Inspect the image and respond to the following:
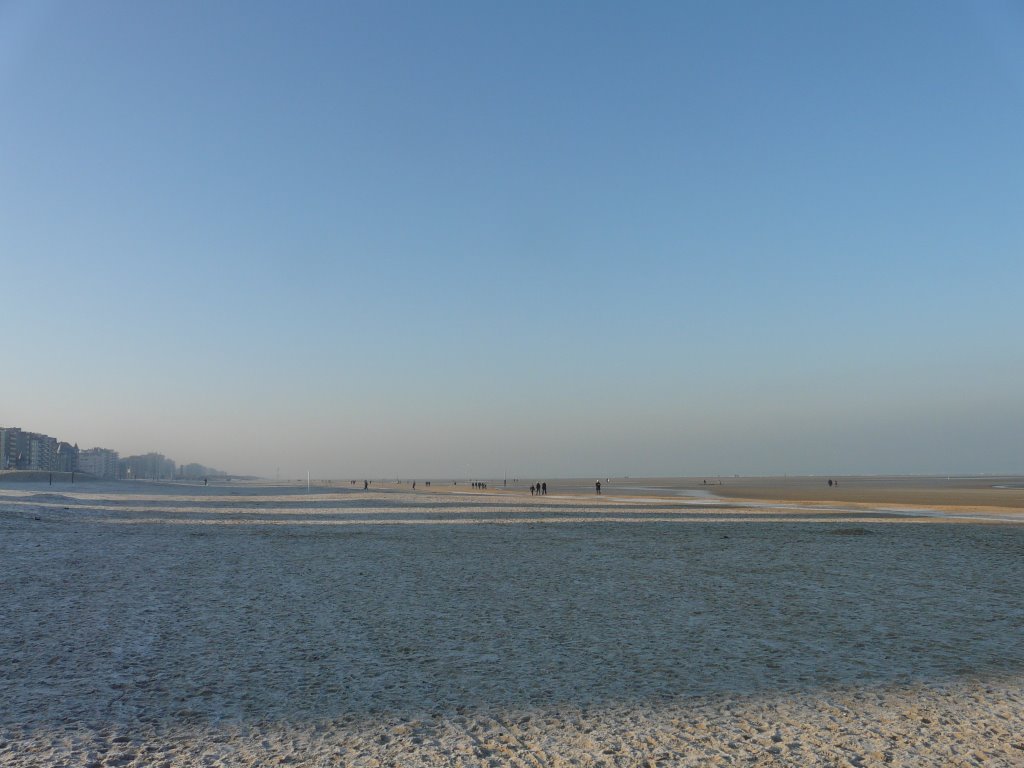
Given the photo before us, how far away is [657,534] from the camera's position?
76.0 ft

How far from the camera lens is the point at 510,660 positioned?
7605 mm

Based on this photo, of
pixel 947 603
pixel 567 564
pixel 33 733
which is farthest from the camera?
pixel 567 564

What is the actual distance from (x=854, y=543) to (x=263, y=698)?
17.8 m

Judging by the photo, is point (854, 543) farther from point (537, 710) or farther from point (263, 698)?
point (263, 698)

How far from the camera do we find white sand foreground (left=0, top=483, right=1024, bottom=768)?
5.20m

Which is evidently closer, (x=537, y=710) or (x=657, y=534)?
(x=537, y=710)

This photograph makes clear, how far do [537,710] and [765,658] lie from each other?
2993 mm

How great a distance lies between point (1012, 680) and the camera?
679 cm

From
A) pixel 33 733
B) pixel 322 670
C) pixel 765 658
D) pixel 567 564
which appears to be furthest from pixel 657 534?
pixel 33 733

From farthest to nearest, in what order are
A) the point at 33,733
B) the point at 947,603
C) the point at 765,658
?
the point at 947,603 < the point at 765,658 < the point at 33,733

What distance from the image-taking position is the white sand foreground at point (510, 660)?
5195 millimetres

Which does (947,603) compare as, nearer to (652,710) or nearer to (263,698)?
(652,710)

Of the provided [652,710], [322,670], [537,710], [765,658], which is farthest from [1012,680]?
[322,670]

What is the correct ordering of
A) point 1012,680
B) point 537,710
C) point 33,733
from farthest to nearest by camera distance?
point 1012,680 → point 537,710 → point 33,733
